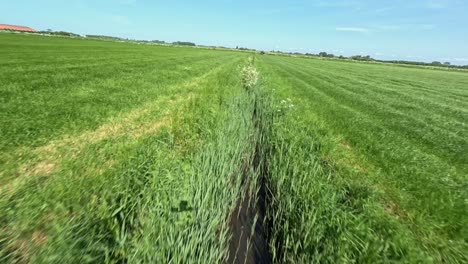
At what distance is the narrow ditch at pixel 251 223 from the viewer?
429cm

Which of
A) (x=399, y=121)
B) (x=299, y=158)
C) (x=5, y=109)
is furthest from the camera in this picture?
(x=399, y=121)

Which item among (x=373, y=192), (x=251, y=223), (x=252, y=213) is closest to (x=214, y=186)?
(x=251, y=223)

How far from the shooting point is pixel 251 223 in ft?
16.9

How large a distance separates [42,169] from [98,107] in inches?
209

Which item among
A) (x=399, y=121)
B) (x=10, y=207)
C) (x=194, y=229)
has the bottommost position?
(x=399, y=121)

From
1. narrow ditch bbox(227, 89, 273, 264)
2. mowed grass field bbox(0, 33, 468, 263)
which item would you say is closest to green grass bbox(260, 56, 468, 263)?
mowed grass field bbox(0, 33, 468, 263)

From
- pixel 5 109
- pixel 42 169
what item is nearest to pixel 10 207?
pixel 42 169

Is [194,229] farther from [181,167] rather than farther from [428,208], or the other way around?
[428,208]

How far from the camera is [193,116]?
9.40 metres

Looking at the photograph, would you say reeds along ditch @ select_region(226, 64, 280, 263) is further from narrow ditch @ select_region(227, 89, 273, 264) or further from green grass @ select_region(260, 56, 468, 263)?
green grass @ select_region(260, 56, 468, 263)

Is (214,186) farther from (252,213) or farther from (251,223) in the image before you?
(252,213)

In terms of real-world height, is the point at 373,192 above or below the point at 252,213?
above

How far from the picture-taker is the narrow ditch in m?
4.29

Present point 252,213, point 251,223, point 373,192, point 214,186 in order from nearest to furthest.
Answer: point 214,186 < point 251,223 < point 252,213 < point 373,192
